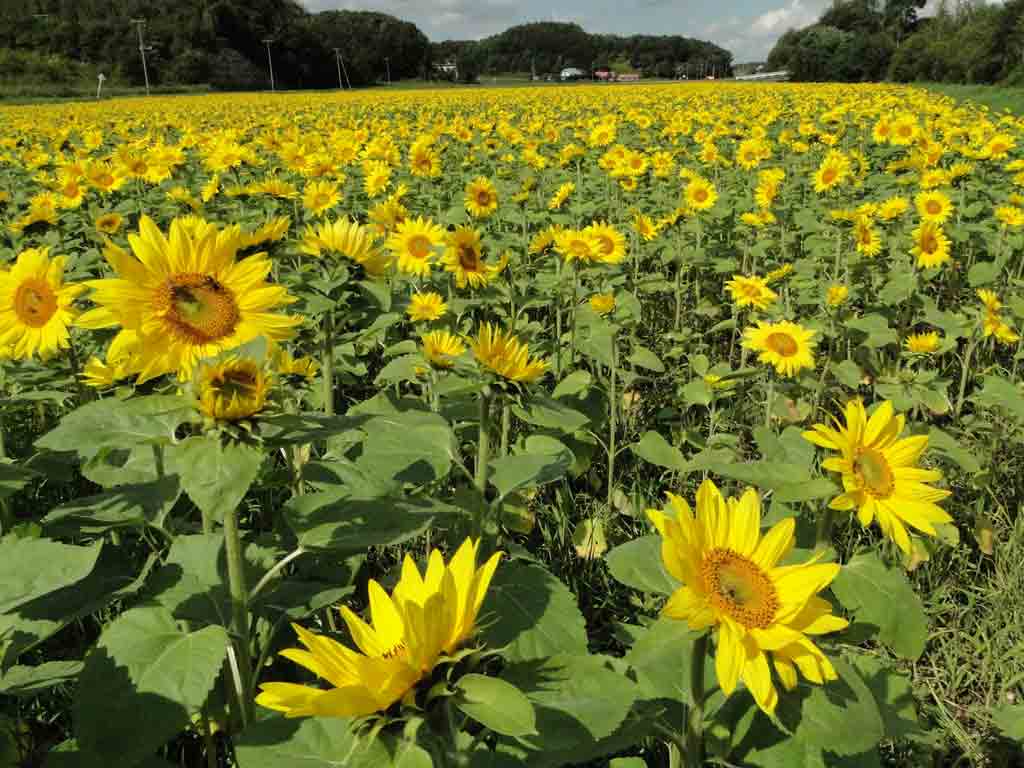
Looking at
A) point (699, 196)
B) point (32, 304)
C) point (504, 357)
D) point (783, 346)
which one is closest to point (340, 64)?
point (699, 196)

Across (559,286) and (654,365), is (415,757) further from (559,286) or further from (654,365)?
(559,286)

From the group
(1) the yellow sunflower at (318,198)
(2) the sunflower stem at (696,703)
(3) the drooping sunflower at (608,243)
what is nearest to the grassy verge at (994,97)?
(3) the drooping sunflower at (608,243)

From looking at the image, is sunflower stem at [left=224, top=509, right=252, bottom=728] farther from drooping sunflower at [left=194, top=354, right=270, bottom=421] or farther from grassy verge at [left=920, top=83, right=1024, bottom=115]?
grassy verge at [left=920, top=83, right=1024, bottom=115]

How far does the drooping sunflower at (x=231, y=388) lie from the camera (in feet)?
3.82

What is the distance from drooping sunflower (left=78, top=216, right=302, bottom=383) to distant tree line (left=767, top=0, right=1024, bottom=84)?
3725 cm

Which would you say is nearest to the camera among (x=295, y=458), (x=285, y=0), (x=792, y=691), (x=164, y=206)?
(x=792, y=691)

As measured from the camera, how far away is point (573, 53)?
284 feet

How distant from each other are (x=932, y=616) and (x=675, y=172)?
6.82 metres

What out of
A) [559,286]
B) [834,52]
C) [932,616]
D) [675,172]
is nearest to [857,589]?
[932,616]

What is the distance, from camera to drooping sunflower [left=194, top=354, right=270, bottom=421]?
3.82 ft

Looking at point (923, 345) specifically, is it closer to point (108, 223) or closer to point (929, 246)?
point (929, 246)

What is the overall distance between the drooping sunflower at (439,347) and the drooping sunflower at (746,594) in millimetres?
1320

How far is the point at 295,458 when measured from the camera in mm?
2451

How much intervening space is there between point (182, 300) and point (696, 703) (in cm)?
128
